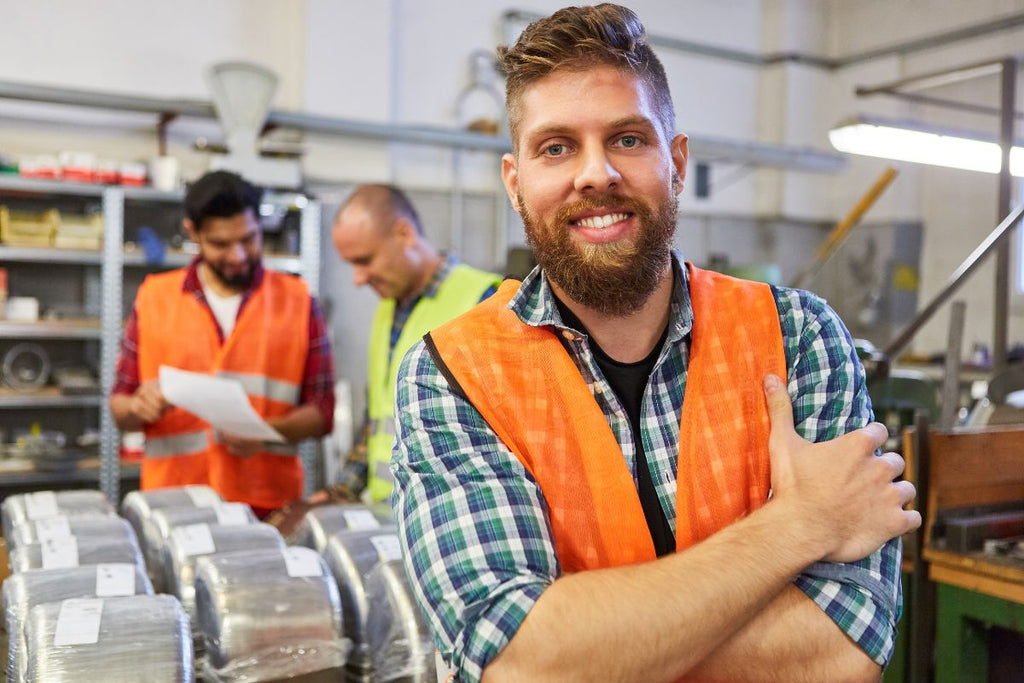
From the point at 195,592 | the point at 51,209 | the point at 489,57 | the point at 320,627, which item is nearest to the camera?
the point at 320,627

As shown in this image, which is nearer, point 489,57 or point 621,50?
point 621,50

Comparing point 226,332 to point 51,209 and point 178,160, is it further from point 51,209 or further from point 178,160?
point 178,160

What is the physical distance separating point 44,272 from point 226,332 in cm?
307

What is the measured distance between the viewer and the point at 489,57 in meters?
7.14

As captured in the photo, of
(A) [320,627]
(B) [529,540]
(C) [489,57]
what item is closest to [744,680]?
(B) [529,540]

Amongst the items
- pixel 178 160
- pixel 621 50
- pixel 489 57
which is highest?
pixel 489 57

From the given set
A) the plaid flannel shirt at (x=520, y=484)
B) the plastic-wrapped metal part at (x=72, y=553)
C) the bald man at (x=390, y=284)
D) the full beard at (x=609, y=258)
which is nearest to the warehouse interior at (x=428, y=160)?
the bald man at (x=390, y=284)

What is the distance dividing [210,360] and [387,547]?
66.5 inches

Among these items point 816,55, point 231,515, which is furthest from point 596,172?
point 816,55

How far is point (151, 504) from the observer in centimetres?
219

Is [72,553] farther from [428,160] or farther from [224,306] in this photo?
[428,160]

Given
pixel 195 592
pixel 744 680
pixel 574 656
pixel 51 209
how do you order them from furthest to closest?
pixel 51 209 < pixel 195 592 < pixel 744 680 < pixel 574 656

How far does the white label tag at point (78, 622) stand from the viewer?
1326mm

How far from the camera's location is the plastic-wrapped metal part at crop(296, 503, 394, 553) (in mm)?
2004
